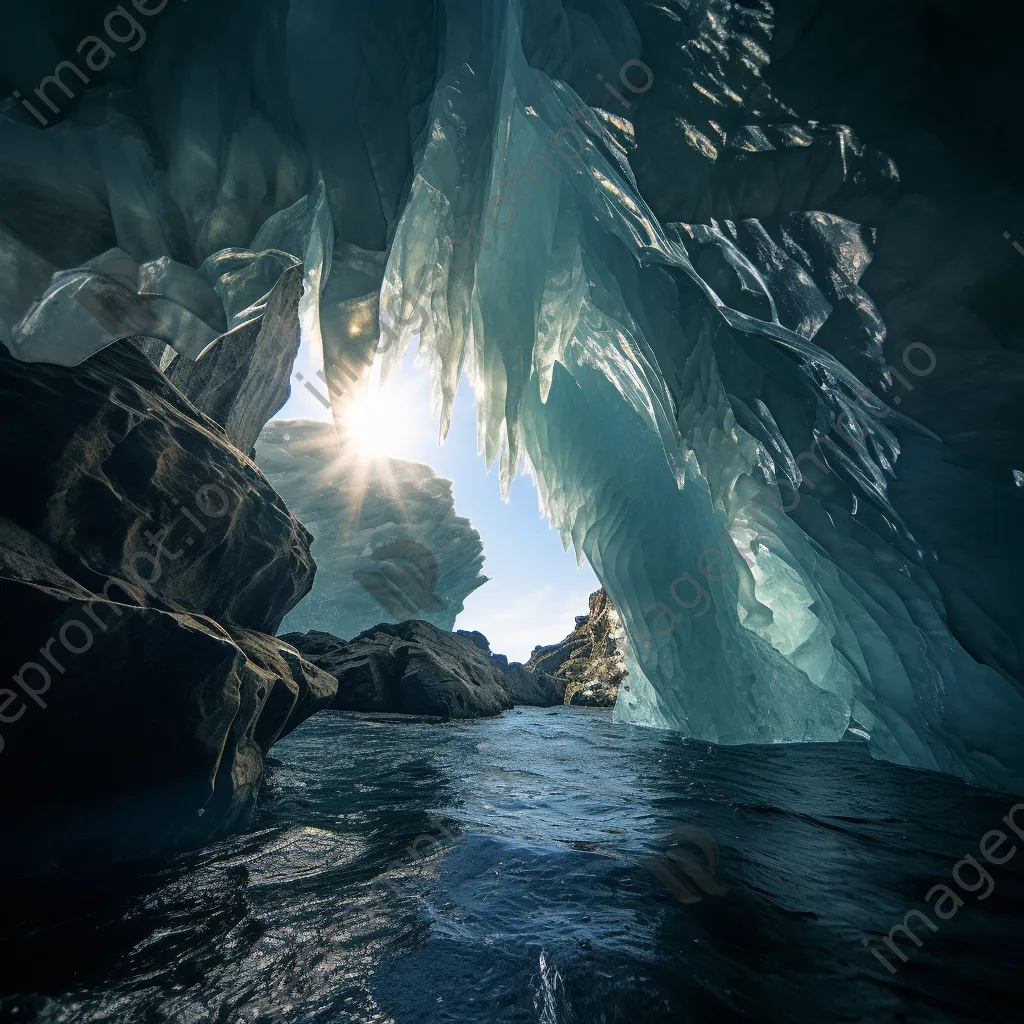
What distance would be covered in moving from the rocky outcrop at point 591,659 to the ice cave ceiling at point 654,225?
41.6 feet

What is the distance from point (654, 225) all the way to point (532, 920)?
537 centimetres

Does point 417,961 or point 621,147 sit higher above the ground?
point 621,147

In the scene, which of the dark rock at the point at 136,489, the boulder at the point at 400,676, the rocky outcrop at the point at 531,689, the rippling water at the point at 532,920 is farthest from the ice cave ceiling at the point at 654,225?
the rocky outcrop at the point at 531,689

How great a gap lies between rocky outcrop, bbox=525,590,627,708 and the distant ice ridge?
872 centimetres

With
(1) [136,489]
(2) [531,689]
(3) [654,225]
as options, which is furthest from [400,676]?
(3) [654,225]

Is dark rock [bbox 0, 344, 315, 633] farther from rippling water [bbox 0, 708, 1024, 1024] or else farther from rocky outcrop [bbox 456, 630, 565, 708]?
rocky outcrop [bbox 456, 630, 565, 708]

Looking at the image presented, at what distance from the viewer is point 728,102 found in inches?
142

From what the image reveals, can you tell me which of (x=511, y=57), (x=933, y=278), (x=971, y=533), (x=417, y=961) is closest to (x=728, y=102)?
(x=933, y=278)

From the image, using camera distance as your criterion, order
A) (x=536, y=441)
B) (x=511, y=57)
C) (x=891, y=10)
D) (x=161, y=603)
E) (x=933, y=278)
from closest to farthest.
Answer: (x=891, y=10) < (x=161, y=603) < (x=933, y=278) < (x=511, y=57) < (x=536, y=441)

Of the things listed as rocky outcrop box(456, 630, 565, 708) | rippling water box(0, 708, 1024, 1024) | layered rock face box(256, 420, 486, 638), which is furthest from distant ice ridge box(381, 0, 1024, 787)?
layered rock face box(256, 420, 486, 638)

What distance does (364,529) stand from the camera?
3061 cm

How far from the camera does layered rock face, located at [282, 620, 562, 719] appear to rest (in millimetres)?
11688

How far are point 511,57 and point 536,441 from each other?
18.2 feet

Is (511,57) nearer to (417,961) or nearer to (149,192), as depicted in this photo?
(149,192)
